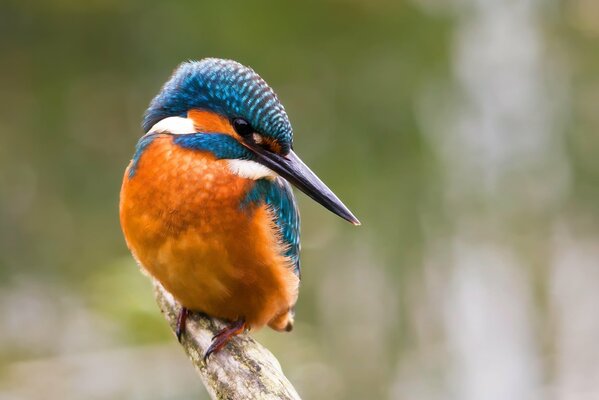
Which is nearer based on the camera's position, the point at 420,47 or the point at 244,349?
the point at 244,349

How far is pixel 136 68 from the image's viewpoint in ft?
22.4

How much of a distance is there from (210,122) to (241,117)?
10 centimetres

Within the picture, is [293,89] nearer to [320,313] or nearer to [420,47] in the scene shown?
[420,47]

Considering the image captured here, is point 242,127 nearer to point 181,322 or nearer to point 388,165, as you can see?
point 181,322

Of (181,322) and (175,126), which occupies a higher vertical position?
(175,126)

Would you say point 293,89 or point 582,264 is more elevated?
point 293,89

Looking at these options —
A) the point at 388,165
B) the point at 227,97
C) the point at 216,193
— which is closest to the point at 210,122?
the point at 227,97

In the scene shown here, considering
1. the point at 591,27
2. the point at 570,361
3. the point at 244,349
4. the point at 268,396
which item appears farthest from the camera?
the point at 591,27

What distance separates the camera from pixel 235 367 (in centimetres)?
212

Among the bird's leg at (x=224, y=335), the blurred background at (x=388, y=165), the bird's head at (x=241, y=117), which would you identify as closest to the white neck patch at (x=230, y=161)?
the bird's head at (x=241, y=117)

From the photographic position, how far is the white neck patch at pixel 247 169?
7.53ft

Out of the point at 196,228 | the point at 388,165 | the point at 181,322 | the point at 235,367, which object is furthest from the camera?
the point at 388,165

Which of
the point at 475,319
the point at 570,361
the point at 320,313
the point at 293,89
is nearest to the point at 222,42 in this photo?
the point at 293,89

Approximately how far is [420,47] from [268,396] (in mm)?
5504
